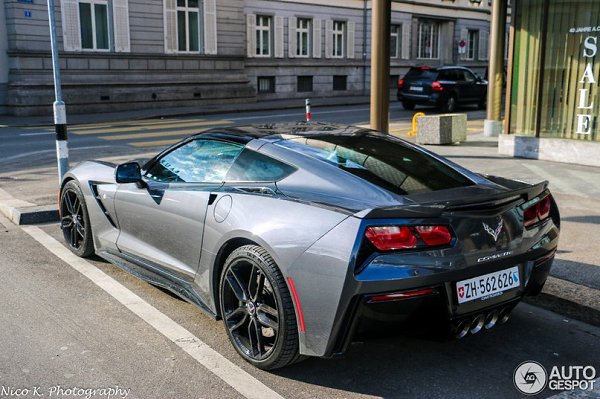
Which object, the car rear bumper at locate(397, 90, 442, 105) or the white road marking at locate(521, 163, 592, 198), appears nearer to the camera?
the white road marking at locate(521, 163, 592, 198)

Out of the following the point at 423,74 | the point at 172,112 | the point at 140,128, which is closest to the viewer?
the point at 140,128

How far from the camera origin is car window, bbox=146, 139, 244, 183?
14.3 feet

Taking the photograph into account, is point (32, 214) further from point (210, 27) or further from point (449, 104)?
point (210, 27)

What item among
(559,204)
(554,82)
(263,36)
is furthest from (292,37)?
(559,204)

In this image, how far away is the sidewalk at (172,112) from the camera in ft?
65.8

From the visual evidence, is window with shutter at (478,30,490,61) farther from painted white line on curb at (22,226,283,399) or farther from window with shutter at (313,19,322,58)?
painted white line on curb at (22,226,283,399)

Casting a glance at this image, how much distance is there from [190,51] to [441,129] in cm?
1551

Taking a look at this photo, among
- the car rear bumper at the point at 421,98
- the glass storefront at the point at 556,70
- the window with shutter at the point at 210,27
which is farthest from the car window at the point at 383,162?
the window with shutter at the point at 210,27

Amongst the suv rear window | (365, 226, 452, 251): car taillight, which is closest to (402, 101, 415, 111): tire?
the suv rear window

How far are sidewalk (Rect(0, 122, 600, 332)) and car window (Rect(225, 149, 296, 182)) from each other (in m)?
2.30

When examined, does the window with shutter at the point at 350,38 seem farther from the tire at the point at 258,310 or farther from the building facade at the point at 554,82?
the tire at the point at 258,310

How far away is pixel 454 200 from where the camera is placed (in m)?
3.55

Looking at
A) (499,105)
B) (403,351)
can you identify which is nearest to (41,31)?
(499,105)

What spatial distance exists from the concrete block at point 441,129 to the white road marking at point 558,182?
3.24 metres
